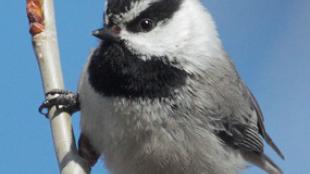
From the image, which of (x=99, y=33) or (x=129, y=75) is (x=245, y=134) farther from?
(x=99, y=33)

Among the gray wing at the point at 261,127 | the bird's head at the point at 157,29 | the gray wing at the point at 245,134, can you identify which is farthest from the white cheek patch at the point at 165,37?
the gray wing at the point at 261,127

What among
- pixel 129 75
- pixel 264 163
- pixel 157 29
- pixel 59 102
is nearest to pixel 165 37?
pixel 157 29

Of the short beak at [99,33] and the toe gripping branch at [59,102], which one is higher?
the short beak at [99,33]

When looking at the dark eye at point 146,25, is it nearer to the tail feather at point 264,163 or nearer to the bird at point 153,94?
the bird at point 153,94

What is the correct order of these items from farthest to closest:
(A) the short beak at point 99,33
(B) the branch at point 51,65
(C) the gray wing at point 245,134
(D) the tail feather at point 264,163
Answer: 1. (D) the tail feather at point 264,163
2. (C) the gray wing at point 245,134
3. (A) the short beak at point 99,33
4. (B) the branch at point 51,65

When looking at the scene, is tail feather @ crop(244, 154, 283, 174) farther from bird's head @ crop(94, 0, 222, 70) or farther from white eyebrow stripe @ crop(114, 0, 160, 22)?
white eyebrow stripe @ crop(114, 0, 160, 22)

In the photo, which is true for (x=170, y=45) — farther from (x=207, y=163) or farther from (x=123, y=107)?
(x=207, y=163)

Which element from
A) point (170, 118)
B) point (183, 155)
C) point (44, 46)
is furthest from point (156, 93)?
point (44, 46)
